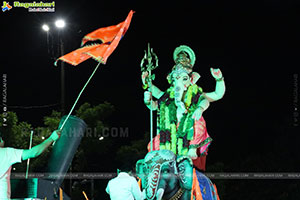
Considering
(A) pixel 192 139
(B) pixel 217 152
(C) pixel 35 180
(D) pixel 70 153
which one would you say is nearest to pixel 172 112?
(A) pixel 192 139

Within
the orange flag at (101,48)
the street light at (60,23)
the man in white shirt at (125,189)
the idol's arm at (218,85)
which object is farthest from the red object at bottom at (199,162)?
the street light at (60,23)

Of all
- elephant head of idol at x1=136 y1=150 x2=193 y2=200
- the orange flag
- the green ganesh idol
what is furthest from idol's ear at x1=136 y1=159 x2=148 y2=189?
the orange flag

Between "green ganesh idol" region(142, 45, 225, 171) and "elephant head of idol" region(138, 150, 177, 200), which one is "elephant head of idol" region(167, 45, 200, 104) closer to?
"green ganesh idol" region(142, 45, 225, 171)

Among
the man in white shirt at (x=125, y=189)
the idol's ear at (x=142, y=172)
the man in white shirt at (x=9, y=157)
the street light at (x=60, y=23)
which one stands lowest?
the idol's ear at (x=142, y=172)

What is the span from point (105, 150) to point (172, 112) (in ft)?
39.4

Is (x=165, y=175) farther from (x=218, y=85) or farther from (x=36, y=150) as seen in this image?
(x=36, y=150)

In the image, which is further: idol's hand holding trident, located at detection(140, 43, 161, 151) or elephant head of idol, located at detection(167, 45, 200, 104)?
idol's hand holding trident, located at detection(140, 43, 161, 151)

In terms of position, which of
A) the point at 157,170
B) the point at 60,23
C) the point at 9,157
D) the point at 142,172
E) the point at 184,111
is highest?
the point at 60,23

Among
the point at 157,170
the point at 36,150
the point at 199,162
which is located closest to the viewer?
the point at 36,150

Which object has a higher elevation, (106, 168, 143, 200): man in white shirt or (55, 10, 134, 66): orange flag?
(55, 10, 134, 66): orange flag

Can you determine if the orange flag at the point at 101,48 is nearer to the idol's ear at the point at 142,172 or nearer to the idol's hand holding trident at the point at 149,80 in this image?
the idol's hand holding trident at the point at 149,80

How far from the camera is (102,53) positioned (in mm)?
8719

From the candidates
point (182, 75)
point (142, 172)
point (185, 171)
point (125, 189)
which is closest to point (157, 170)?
point (185, 171)

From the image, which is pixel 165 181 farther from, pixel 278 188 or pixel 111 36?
pixel 278 188
